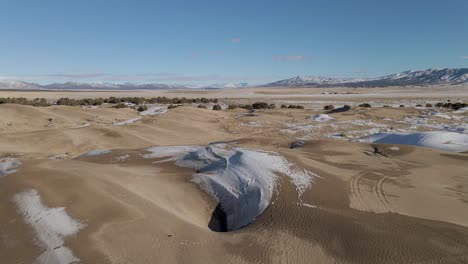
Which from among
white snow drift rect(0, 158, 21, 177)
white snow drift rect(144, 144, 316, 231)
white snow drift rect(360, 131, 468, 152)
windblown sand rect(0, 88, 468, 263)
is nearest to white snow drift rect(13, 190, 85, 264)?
windblown sand rect(0, 88, 468, 263)

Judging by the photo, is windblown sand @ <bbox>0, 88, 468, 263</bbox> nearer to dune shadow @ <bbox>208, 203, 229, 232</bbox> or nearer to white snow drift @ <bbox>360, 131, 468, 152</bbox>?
dune shadow @ <bbox>208, 203, 229, 232</bbox>

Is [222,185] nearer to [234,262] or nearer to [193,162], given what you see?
[193,162]

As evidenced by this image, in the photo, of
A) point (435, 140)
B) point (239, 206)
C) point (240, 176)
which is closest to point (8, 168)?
point (240, 176)

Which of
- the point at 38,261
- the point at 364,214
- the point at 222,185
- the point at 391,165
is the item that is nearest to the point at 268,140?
the point at 391,165

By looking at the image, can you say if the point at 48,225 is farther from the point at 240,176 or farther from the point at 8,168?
the point at 8,168

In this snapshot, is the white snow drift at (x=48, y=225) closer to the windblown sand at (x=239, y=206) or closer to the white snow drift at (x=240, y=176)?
the windblown sand at (x=239, y=206)

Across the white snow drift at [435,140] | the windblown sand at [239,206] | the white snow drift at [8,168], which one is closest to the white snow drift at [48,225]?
the windblown sand at [239,206]
